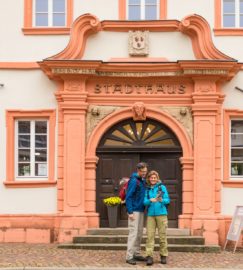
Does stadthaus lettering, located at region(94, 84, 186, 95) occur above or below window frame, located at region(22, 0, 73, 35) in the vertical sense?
below

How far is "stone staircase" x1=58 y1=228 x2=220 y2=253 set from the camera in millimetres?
15609

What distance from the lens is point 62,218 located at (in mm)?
16641

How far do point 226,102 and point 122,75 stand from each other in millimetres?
2664

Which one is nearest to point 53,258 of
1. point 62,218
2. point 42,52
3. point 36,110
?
point 62,218

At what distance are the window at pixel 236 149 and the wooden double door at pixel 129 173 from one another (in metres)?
1.35

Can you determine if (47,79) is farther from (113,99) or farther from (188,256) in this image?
(188,256)

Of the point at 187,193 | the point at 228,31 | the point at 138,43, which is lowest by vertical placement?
the point at 187,193

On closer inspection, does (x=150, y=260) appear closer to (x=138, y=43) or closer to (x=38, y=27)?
(x=138, y=43)

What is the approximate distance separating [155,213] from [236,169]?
4434 millimetres

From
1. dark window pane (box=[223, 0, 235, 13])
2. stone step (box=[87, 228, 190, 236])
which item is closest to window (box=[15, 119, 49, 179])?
stone step (box=[87, 228, 190, 236])

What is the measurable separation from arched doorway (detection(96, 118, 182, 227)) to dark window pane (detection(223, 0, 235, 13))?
3337 millimetres

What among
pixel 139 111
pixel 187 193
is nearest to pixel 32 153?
pixel 139 111

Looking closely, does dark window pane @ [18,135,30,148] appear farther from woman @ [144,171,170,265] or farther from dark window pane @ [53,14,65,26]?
woman @ [144,171,170,265]

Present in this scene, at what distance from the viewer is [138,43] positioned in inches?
667
